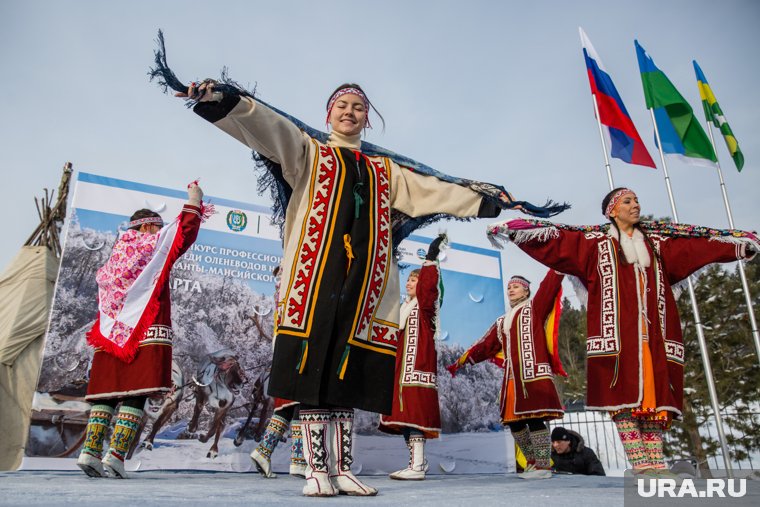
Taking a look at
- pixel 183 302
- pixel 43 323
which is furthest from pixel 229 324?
pixel 43 323

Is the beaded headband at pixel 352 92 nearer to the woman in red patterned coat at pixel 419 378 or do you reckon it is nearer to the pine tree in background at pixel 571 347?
the woman in red patterned coat at pixel 419 378

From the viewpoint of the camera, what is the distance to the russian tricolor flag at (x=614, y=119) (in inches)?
293

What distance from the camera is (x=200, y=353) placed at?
19.0 ft

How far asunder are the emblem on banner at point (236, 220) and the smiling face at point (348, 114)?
3669mm

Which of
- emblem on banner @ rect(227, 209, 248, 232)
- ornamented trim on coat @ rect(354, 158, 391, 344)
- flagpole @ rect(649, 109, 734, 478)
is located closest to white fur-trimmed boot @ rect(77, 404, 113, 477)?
ornamented trim on coat @ rect(354, 158, 391, 344)

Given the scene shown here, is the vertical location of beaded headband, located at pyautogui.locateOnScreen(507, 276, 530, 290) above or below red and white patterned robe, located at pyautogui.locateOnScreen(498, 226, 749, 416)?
above

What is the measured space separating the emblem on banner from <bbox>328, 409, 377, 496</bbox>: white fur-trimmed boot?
4.21 metres

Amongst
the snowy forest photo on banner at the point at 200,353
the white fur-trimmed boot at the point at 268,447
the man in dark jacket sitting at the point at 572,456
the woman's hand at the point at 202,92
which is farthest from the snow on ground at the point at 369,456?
the woman's hand at the point at 202,92

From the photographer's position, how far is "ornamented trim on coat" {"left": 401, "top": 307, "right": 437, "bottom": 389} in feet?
16.4

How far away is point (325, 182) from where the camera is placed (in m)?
2.59

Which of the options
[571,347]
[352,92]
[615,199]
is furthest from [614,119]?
[571,347]

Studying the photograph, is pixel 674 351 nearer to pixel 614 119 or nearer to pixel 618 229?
pixel 618 229

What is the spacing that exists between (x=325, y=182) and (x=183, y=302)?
3.84m

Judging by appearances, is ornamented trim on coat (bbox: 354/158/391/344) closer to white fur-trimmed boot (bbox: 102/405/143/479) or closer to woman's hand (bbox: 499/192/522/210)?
woman's hand (bbox: 499/192/522/210)
